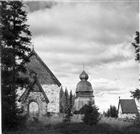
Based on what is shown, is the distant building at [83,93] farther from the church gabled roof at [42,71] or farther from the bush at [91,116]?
the bush at [91,116]

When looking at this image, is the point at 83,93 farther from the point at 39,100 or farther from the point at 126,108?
the point at 39,100

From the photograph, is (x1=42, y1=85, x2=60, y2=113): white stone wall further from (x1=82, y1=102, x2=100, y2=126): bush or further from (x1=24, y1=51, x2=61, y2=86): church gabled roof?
(x1=82, y1=102, x2=100, y2=126): bush

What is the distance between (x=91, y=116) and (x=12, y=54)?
26.2ft

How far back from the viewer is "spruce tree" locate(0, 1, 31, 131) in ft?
46.3

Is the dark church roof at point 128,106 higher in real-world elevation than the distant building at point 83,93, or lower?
lower

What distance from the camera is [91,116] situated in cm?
1898

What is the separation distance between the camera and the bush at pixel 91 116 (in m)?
18.7

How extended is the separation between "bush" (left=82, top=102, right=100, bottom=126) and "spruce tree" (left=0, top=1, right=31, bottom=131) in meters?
5.87

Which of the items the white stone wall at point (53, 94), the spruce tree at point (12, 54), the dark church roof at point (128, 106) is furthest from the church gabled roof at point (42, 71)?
the dark church roof at point (128, 106)

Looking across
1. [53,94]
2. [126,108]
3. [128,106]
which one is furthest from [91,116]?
[128,106]

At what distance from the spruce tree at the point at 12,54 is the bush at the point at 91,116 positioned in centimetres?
587

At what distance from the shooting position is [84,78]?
61375 millimetres

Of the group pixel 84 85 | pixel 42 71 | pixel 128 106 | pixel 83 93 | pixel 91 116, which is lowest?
pixel 91 116

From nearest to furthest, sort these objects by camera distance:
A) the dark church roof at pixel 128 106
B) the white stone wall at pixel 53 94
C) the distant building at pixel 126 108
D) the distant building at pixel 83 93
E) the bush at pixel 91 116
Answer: the bush at pixel 91 116 → the white stone wall at pixel 53 94 → the distant building at pixel 83 93 → the distant building at pixel 126 108 → the dark church roof at pixel 128 106
